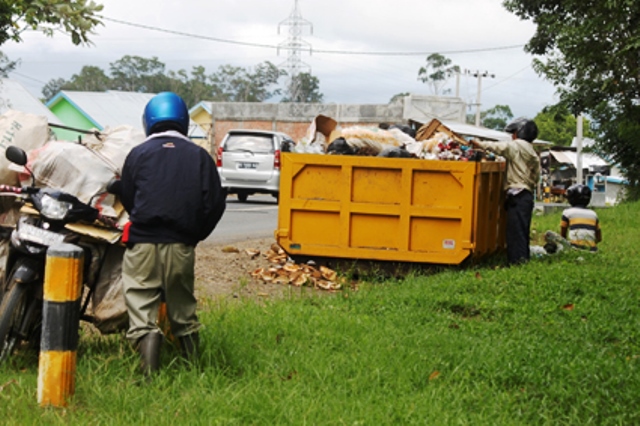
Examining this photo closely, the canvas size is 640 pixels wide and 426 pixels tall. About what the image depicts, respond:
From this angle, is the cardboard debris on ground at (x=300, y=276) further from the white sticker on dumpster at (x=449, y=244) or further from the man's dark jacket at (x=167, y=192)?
the man's dark jacket at (x=167, y=192)

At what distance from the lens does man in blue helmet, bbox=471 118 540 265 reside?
1138cm

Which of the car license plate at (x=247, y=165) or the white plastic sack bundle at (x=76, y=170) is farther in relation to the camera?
the car license plate at (x=247, y=165)

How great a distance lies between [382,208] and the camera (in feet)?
34.6

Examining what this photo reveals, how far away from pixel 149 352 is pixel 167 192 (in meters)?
0.93

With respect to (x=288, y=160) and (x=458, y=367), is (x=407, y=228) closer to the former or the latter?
(x=288, y=160)

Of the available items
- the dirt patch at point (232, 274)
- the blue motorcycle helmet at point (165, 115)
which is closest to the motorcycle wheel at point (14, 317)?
the blue motorcycle helmet at point (165, 115)

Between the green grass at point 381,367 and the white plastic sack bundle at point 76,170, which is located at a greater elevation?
the white plastic sack bundle at point 76,170

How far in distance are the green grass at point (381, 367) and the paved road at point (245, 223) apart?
610cm

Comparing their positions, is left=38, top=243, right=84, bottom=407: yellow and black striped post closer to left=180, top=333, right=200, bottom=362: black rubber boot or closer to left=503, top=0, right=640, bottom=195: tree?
left=180, top=333, right=200, bottom=362: black rubber boot

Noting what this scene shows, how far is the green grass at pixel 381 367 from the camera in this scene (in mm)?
5039

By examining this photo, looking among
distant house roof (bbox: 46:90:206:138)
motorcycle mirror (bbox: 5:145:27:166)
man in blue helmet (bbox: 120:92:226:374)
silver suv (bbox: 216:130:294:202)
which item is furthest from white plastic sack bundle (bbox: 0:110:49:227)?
distant house roof (bbox: 46:90:206:138)

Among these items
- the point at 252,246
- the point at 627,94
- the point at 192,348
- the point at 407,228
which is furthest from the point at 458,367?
the point at 627,94

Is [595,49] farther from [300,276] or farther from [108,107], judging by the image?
[108,107]

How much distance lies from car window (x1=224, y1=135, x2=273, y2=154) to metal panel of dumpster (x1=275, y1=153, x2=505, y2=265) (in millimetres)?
12635
